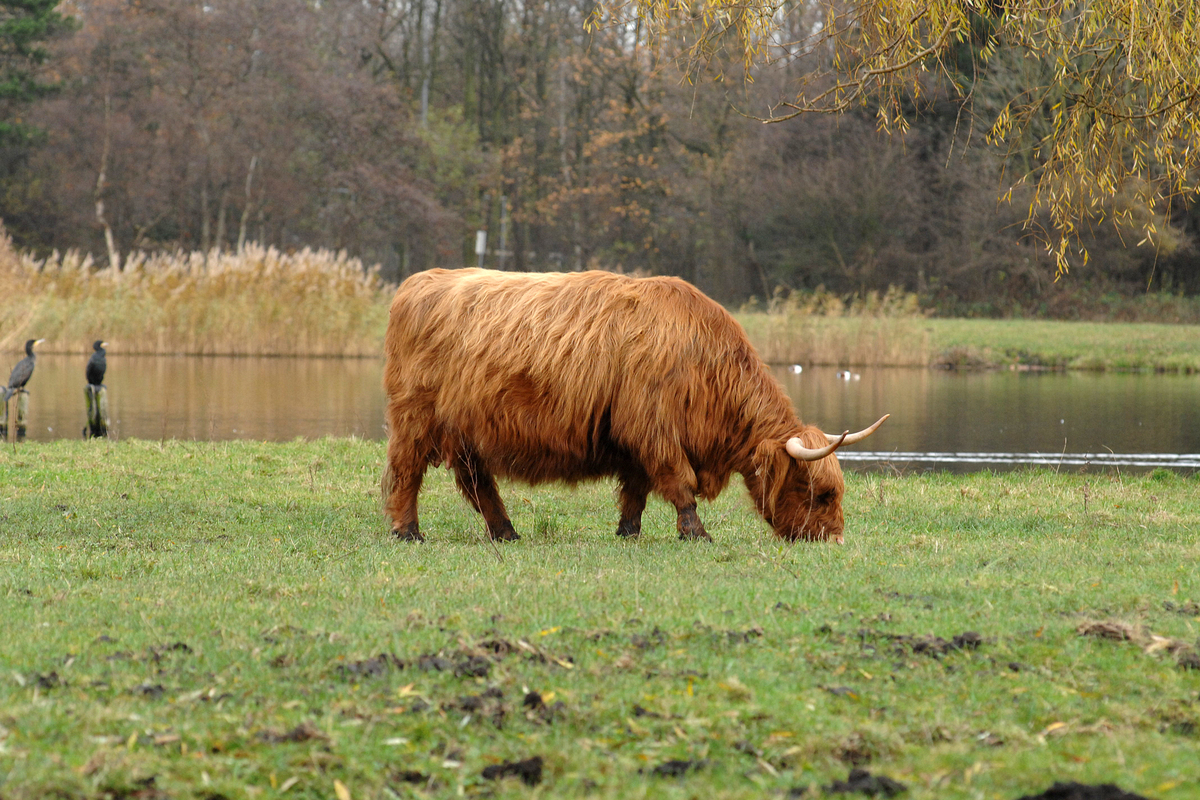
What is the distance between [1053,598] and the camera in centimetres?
550

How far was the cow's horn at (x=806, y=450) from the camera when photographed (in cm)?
716

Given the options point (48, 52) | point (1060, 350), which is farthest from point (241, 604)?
point (48, 52)

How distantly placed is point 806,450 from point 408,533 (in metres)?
2.52

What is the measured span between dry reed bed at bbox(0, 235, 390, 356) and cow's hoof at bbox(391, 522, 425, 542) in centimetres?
1686

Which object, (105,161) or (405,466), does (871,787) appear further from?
(105,161)

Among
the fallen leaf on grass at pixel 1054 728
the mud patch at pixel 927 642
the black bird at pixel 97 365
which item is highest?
the black bird at pixel 97 365

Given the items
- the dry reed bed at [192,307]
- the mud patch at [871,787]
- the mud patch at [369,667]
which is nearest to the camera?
the mud patch at [871,787]

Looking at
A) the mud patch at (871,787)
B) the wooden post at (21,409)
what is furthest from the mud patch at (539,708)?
the wooden post at (21,409)

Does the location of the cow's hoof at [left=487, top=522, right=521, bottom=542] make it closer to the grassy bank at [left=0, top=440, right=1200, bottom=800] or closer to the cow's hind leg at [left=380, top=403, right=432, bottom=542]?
the grassy bank at [left=0, top=440, right=1200, bottom=800]

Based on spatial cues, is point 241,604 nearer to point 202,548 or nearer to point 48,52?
point 202,548

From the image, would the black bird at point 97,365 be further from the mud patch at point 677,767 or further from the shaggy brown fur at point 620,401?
the mud patch at point 677,767

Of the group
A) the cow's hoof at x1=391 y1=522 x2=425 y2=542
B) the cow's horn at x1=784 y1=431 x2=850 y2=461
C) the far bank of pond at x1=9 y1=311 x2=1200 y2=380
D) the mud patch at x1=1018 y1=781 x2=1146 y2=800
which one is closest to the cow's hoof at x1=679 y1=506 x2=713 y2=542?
the cow's horn at x1=784 y1=431 x2=850 y2=461

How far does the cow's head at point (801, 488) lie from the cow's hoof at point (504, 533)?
1594mm

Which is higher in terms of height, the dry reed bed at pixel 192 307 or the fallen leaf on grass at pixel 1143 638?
the dry reed bed at pixel 192 307
